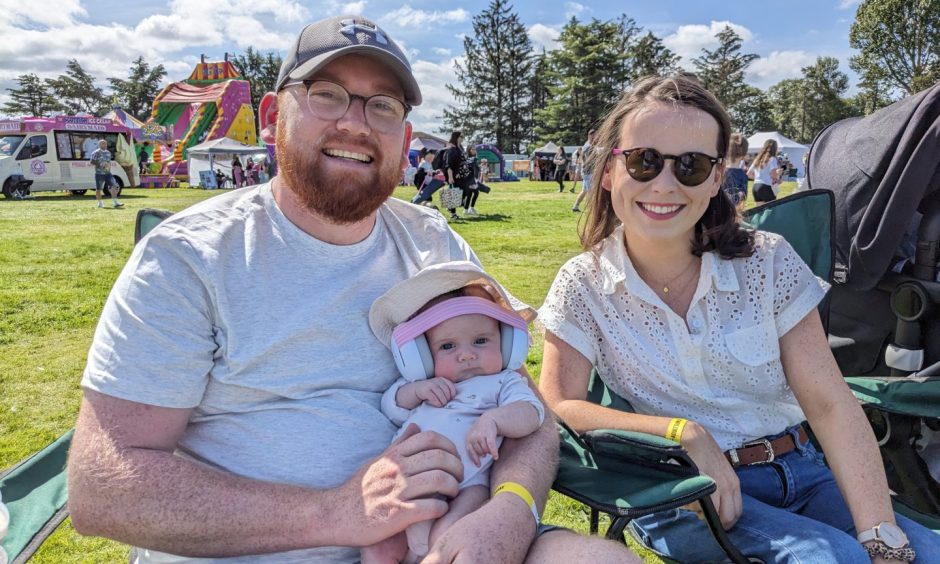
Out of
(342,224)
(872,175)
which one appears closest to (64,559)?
(342,224)

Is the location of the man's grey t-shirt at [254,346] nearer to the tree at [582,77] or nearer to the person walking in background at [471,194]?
the person walking in background at [471,194]

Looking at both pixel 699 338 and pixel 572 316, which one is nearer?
pixel 699 338

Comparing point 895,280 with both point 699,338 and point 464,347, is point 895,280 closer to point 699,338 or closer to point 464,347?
point 699,338

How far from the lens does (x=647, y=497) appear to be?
1.57m

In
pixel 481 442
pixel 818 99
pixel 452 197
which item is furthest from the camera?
pixel 818 99

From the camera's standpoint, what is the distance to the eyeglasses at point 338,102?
68.9 inches

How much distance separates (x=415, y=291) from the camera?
177cm

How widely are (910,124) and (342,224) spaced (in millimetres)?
2536

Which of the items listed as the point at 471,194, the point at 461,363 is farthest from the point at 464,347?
the point at 471,194

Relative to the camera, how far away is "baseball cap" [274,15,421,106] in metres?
1.71

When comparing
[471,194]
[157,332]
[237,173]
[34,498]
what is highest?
[157,332]

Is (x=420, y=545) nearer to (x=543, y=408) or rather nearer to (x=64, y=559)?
(x=543, y=408)

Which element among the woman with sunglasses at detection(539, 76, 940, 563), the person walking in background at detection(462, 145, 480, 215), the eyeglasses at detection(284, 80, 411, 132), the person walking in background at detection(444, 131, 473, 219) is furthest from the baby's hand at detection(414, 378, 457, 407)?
the person walking in background at detection(462, 145, 480, 215)

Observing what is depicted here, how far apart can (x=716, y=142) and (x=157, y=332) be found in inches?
67.3
